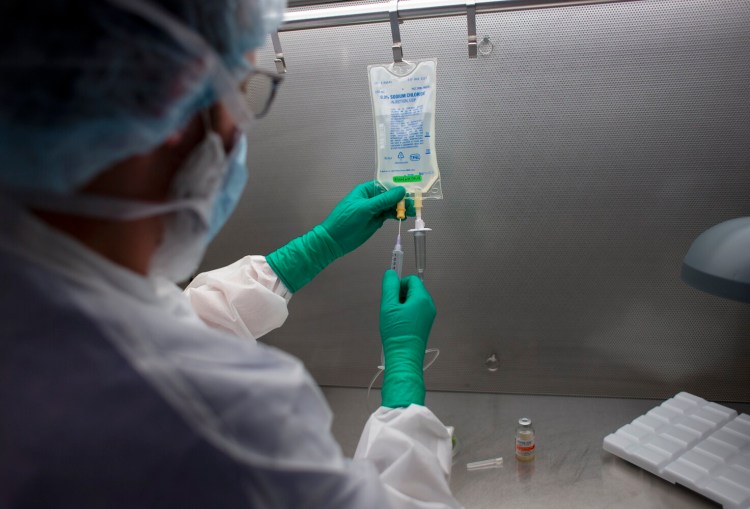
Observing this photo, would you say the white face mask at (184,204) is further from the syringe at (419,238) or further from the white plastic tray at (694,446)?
the white plastic tray at (694,446)

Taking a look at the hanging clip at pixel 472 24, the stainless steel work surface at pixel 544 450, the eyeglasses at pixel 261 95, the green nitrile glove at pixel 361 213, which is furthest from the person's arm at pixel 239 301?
the hanging clip at pixel 472 24

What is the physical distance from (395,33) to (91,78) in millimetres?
756

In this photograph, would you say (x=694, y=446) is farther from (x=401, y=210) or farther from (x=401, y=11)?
(x=401, y=11)

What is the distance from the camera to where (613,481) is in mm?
1169

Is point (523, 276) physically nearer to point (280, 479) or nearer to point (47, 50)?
point (280, 479)

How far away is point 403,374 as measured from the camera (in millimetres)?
996

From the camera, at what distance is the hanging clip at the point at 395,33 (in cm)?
110

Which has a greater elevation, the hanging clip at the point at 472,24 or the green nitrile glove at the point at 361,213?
the hanging clip at the point at 472,24

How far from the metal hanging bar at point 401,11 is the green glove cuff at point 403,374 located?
62 centimetres

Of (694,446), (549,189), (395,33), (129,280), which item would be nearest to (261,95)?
(129,280)

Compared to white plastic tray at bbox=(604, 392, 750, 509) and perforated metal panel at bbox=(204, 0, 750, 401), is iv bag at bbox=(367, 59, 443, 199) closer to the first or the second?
perforated metal panel at bbox=(204, 0, 750, 401)

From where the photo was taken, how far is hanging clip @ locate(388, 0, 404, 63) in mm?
1099

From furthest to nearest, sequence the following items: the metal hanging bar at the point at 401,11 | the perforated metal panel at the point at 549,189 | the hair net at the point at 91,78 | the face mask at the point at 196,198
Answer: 1. the perforated metal panel at the point at 549,189
2. the metal hanging bar at the point at 401,11
3. the face mask at the point at 196,198
4. the hair net at the point at 91,78

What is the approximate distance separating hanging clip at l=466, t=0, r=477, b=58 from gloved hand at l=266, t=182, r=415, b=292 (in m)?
0.31
